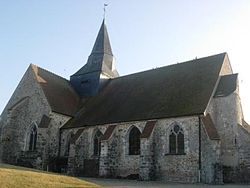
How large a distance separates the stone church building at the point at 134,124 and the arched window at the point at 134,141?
0.07m

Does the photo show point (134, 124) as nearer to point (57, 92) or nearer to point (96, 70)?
point (57, 92)

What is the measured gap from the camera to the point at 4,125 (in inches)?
1184

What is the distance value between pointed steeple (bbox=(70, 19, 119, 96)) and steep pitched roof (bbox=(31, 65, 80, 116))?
3.98ft

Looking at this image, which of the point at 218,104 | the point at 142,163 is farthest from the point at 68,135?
the point at 218,104

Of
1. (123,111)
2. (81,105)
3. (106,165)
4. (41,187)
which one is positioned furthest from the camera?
(81,105)

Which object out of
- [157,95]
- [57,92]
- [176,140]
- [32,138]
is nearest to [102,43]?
[57,92]

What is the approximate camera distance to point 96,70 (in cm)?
3403

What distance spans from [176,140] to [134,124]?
12.0 feet

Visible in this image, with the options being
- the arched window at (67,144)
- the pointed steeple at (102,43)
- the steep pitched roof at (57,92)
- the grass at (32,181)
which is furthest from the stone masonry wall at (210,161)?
the pointed steeple at (102,43)

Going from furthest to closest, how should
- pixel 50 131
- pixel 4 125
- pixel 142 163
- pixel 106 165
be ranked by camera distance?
pixel 4 125 → pixel 50 131 → pixel 106 165 → pixel 142 163

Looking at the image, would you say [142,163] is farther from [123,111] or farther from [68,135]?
[68,135]

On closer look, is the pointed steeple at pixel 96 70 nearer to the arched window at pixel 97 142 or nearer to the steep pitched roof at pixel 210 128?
the arched window at pixel 97 142

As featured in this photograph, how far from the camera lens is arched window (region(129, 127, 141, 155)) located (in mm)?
24375

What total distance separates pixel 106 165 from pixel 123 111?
14.9 ft
